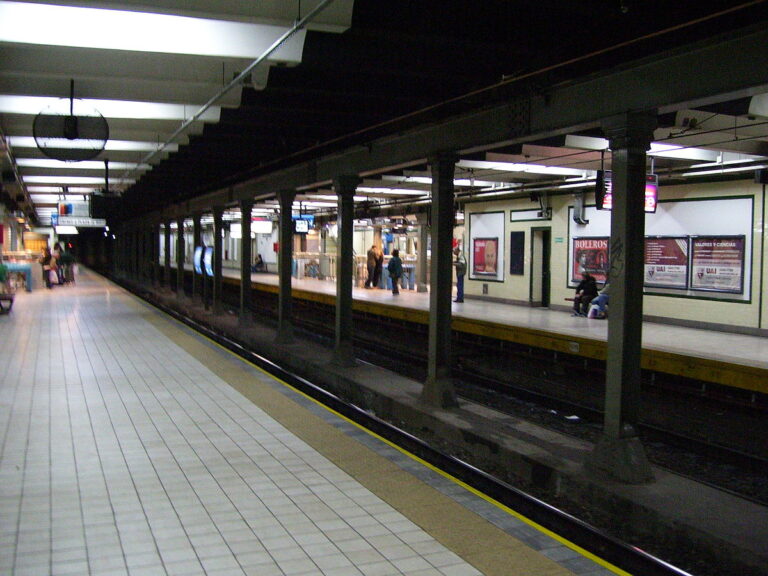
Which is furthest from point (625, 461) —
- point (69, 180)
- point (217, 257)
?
point (69, 180)

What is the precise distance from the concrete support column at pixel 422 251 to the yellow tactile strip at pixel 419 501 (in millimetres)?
13324

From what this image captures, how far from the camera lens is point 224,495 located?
5.00m

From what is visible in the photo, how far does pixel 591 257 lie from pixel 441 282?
8.61m

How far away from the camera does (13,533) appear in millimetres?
4270

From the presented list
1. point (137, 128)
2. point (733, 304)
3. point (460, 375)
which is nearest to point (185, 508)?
point (460, 375)

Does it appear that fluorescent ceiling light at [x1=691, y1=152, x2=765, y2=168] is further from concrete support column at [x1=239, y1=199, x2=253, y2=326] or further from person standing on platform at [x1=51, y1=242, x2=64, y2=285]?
person standing on platform at [x1=51, y1=242, x2=64, y2=285]

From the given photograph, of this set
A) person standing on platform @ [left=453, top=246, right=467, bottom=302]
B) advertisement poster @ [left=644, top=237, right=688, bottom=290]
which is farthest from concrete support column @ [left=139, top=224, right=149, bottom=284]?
advertisement poster @ [left=644, top=237, right=688, bottom=290]

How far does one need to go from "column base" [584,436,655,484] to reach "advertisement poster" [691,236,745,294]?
7753mm

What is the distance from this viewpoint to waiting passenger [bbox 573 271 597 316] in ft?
49.0

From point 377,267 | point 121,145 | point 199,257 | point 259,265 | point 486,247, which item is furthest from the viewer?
point 259,265

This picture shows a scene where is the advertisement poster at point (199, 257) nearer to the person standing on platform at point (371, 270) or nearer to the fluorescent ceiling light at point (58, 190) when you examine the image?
the person standing on platform at point (371, 270)

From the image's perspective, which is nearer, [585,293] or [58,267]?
[585,293]

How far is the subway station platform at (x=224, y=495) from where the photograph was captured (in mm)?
3926

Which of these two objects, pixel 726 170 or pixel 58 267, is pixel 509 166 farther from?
pixel 58 267
